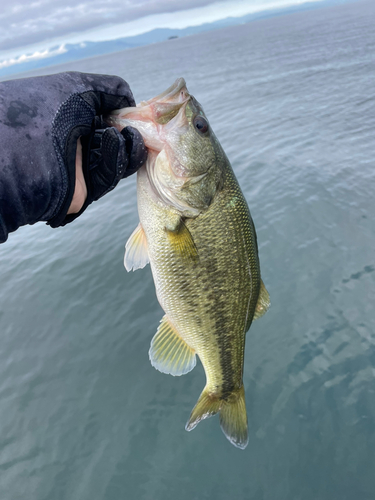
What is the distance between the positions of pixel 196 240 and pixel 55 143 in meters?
1.21

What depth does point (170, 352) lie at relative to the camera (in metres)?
3.09

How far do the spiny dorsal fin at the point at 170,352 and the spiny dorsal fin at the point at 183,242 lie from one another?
75cm

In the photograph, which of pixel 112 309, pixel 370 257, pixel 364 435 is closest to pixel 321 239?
pixel 370 257

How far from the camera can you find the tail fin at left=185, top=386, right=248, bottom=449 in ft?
9.61

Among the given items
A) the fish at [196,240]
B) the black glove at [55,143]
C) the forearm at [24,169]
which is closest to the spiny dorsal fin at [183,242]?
the fish at [196,240]

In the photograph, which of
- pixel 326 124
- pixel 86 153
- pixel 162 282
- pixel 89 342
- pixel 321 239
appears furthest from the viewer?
pixel 326 124

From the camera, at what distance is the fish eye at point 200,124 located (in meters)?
2.59

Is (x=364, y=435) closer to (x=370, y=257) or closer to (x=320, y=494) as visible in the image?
(x=320, y=494)

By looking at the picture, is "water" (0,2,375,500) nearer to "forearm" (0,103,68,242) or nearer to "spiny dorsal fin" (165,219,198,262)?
"spiny dorsal fin" (165,219,198,262)

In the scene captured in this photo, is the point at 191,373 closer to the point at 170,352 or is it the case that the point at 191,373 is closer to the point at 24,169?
the point at 170,352

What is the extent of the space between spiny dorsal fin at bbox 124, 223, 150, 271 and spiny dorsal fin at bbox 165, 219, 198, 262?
339 mm

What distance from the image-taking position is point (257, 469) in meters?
3.96

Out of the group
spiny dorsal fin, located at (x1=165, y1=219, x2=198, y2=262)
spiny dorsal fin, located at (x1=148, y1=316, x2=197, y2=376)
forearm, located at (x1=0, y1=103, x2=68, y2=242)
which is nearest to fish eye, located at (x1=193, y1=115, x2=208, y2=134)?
spiny dorsal fin, located at (x1=165, y1=219, x2=198, y2=262)

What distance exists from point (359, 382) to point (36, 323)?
5.86 m
